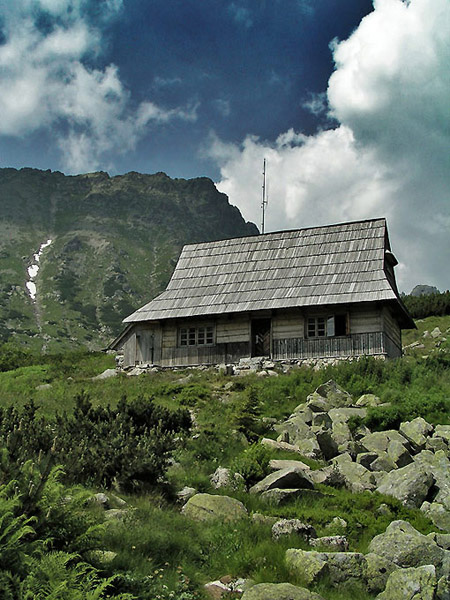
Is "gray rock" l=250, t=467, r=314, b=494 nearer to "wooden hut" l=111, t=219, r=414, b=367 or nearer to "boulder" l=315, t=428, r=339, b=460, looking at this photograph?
"boulder" l=315, t=428, r=339, b=460

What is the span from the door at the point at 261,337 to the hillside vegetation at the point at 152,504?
35.5ft

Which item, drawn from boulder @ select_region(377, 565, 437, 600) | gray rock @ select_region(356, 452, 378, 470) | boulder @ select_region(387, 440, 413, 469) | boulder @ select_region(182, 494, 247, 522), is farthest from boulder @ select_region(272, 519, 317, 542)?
boulder @ select_region(387, 440, 413, 469)

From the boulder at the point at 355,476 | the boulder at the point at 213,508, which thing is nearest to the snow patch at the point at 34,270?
the boulder at the point at 355,476

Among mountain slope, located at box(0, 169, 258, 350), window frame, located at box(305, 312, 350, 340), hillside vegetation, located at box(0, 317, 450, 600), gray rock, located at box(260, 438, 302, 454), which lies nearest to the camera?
hillside vegetation, located at box(0, 317, 450, 600)

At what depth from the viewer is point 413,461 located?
41.3ft

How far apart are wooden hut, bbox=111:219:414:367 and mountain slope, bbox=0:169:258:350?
68448 millimetres

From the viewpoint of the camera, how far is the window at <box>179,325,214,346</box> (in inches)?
1154

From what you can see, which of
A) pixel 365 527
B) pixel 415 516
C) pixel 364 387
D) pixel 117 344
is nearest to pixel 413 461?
pixel 415 516

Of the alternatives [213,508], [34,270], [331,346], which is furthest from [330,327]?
[34,270]

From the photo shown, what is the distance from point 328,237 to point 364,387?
12566 millimetres

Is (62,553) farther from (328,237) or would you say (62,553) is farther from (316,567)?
(328,237)

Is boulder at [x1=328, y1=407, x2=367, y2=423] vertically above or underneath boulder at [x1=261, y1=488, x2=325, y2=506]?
above

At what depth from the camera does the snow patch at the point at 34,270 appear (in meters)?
133

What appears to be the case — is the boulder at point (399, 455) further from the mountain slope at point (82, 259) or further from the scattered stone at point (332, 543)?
the mountain slope at point (82, 259)
